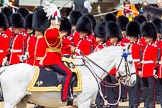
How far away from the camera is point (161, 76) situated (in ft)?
35.5

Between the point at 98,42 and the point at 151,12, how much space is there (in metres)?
2.78

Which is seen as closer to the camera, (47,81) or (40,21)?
(47,81)

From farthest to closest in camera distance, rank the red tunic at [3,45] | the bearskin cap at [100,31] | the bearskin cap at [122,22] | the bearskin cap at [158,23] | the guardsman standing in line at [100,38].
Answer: the bearskin cap at [122,22]
the bearskin cap at [158,23]
the red tunic at [3,45]
the bearskin cap at [100,31]
the guardsman standing in line at [100,38]

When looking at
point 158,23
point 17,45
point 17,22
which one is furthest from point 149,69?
point 17,22

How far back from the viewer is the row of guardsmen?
10.9 metres

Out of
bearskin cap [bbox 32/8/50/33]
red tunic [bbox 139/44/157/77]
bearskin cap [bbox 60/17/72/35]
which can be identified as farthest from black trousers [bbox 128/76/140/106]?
bearskin cap [bbox 32/8/50/33]

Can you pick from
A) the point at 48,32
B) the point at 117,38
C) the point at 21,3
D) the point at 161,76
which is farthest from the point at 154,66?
the point at 21,3

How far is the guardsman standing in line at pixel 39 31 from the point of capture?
10617 millimetres

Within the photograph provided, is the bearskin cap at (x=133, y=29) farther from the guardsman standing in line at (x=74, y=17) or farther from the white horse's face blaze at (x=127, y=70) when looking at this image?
the white horse's face blaze at (x=127, y=70)

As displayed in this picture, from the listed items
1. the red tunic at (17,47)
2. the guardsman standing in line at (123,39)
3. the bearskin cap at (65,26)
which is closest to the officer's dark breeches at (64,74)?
the guardsman standing in line at (123,39)

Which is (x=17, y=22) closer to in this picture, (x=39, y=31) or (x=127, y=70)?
(x=39, y=31)

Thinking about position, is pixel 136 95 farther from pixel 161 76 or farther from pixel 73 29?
pixel 73 29

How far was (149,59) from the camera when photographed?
35.7 feet

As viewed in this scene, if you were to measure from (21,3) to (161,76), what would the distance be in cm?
934
